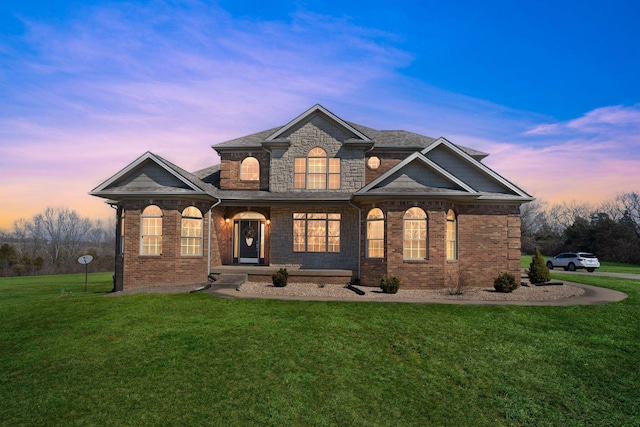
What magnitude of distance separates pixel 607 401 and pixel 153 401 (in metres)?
8.61

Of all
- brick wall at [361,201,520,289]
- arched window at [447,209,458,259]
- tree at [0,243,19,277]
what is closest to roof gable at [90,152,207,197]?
brick wall at [361,201,520,289]

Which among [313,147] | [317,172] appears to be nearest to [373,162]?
[317,172]

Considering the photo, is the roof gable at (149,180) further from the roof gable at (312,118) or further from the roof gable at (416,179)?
the roof gable at (416,179)

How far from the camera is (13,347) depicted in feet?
30.3

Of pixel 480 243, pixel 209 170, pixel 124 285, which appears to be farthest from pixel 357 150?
pixel 124 285

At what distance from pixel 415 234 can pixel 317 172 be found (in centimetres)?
617

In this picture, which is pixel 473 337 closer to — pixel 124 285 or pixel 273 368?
pixel 273 368

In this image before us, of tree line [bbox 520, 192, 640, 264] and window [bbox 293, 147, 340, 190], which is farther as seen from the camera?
tree line [bbox 520, 192, 640, 264]

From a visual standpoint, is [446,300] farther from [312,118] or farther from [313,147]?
[312,118]

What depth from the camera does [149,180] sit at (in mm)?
17203

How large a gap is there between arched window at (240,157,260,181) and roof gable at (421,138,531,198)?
8778 millimetres

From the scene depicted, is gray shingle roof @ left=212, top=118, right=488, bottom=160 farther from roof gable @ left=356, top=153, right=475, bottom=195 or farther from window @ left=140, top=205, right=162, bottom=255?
window @ left=140, top=205, right=162, bottom=255

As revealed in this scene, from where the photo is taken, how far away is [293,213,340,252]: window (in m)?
18.8

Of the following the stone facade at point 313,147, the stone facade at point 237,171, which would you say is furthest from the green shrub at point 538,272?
the stone facade at point 237,171
